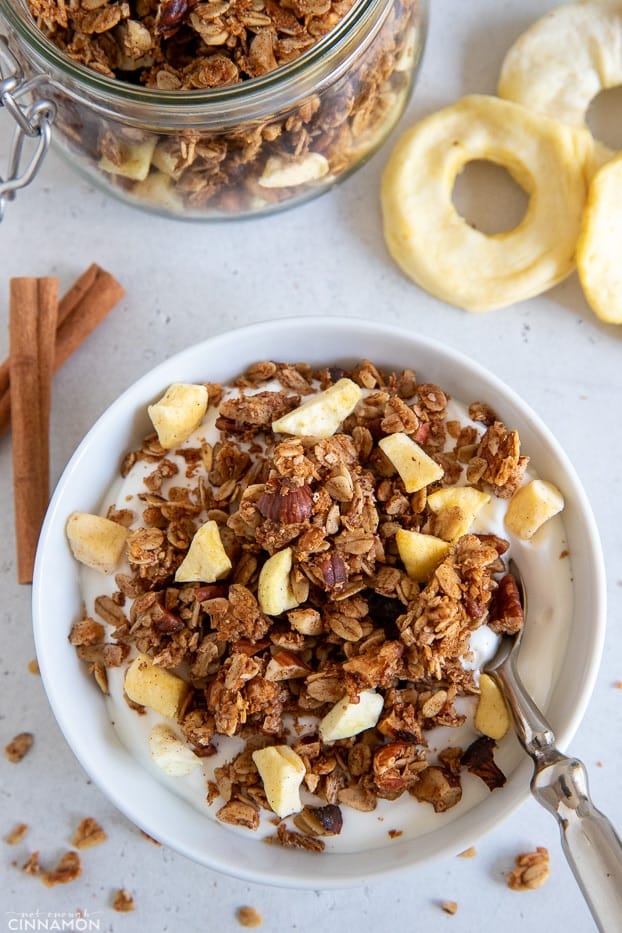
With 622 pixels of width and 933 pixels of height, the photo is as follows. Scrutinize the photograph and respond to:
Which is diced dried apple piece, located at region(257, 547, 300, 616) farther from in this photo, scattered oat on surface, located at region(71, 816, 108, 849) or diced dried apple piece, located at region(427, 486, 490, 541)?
scattered oat on surface, located at region(71, 816, 108, 849)

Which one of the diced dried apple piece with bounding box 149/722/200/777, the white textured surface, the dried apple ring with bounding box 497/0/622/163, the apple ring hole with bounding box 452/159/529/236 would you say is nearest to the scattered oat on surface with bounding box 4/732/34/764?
the white textured surface

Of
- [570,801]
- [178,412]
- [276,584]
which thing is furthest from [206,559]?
[570,801]

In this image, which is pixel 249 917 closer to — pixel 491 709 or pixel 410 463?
pixel 491 709

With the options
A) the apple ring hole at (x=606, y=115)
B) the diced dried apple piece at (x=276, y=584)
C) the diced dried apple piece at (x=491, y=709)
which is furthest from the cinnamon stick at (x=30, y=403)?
the apple ring hole at (x=606, y=115)

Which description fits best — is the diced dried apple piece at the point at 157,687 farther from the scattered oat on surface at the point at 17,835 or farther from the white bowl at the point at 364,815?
the scattered oat on surface at the point at 17,835

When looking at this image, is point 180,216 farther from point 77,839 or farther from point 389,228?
point 77,839
